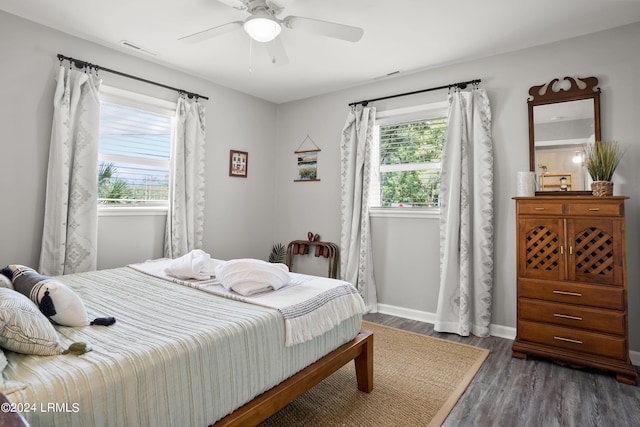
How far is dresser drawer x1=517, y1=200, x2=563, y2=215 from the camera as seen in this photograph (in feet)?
8.59

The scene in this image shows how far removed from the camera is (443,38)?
2.92 metres

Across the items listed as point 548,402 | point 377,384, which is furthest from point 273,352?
point 548,402

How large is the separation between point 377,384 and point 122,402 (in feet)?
5.56

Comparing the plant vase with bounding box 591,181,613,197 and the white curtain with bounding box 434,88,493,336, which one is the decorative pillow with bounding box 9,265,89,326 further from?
the plant vase with bounding box 591,181,613,197

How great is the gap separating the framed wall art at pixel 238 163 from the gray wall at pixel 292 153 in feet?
0.30

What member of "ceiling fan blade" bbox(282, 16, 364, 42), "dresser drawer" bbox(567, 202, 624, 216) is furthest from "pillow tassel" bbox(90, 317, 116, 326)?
"dresser drawer" bbox(567, 202, 624, 216)

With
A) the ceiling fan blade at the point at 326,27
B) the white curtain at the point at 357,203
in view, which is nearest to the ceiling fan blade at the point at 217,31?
the ceiling fan blade at the point at 326,27

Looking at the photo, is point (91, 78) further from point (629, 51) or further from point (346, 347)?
point (629, 51)

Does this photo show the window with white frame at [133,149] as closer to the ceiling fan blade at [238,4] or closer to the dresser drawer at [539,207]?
the ceiling fan blade at [238,4]

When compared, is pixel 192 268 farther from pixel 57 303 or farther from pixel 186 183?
pixel 186 183

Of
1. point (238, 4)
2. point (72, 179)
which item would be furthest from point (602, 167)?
point (72, 179)

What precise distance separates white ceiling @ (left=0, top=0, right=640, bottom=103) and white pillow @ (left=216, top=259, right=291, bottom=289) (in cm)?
174

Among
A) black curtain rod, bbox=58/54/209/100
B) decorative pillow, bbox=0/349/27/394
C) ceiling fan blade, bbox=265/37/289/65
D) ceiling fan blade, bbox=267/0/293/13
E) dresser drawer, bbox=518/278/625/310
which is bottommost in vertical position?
dresser drawer, bbox=518/278/625/310

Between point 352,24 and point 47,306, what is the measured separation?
2700 millimetres
